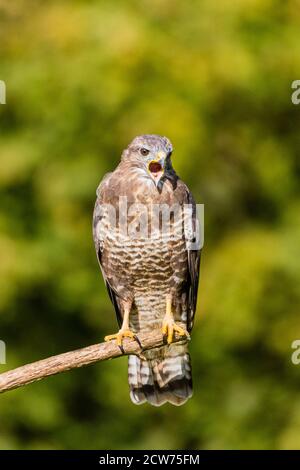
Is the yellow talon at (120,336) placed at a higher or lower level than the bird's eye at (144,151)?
lower

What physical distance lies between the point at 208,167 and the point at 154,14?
→ 1318mm

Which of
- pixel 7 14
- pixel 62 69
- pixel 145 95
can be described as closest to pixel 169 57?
pixel 145 95

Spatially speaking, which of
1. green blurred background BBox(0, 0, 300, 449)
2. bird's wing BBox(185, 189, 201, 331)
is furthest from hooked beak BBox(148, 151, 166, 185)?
green blurred background BBox(0, 0, 300, 449)

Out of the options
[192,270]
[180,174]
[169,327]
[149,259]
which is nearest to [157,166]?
[149,259]

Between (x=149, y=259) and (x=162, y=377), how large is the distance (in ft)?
2.74

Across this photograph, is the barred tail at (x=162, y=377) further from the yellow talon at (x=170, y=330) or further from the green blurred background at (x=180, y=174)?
the green blurred background at (x=180, y=174)

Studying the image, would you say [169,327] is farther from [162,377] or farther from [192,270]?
[162,377]

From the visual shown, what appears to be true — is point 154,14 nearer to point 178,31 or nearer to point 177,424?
point 178,31

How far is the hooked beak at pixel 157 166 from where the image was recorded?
421 cm

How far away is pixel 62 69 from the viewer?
8.41 metres

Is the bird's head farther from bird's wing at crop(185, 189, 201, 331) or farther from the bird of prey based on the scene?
bird's wing at crop(185, 189, 201, 331)

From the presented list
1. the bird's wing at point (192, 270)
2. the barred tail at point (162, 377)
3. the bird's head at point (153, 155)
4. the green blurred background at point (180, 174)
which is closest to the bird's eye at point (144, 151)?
the bird's head at point (153, 155)

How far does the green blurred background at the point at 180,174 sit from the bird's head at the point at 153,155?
3.38 m

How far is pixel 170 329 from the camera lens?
4.82 metres
